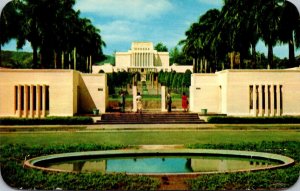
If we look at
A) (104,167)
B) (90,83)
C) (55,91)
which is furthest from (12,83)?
(104,167)

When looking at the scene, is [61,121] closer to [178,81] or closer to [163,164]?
[163,164]

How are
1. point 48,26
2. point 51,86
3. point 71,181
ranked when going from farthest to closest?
1. point 48,26
2. point 51,86
3. point 71,181

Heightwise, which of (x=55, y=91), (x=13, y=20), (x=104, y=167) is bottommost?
(x=104, y=167)

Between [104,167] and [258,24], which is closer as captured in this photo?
[104,167]

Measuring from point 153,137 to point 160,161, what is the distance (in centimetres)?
567

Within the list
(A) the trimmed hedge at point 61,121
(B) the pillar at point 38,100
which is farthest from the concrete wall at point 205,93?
(B) the pillar at point 38,100

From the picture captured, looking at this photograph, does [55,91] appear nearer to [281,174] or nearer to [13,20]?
[13,20]

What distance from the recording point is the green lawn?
19342mm

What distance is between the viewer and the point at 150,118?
2958 centimetres

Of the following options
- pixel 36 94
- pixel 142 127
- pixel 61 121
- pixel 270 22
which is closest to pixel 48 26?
pixel 36 94

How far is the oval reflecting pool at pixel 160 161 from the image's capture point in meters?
13.9

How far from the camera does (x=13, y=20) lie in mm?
19188

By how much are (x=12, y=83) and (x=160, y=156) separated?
16.2 meters

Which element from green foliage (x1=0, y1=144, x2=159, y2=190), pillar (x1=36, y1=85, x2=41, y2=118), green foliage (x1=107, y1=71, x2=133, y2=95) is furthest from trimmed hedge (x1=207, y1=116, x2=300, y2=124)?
green foliage (x1=107, y1=71, x2=133, y2=95)
